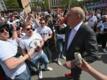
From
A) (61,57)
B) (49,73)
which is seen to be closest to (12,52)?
(49,73)

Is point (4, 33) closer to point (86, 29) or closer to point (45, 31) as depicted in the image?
point (86, 29)

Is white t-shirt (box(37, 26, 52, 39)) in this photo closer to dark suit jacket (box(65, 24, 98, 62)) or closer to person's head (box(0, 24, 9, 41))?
dark suit jacket (box(65, 24, 98, 62))

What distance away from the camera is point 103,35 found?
1398 centimetres

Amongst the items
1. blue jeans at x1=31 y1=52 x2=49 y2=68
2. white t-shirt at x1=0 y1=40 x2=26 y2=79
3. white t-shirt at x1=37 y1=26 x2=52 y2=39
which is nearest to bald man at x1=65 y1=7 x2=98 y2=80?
white t-shirt at x1=0 y1=40 x2=26 y2=79

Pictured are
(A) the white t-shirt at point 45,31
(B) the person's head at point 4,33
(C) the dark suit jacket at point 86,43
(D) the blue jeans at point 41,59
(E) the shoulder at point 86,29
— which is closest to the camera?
(B) the person's head at point 4,33

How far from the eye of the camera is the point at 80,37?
5.48 meters

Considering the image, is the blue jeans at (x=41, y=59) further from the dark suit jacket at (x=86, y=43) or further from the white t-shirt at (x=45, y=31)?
the dark suit jacket at (x=86, y=43)

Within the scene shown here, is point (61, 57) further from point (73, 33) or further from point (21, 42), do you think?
point (73, 33)

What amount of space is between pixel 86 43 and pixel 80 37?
19 cm

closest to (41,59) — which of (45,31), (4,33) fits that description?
→ (45,31)

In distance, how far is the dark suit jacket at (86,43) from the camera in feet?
17.2

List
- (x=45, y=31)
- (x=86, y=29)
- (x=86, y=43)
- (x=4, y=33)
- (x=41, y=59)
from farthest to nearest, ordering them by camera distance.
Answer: (x=45, y=31)
(x=41, y=59)
(x=86, y=29)
(x=86, y=43)
(x=4, y=33)

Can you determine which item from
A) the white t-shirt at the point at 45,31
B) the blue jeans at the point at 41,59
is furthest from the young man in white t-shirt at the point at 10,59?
the white t-shirt at the point at 45,31

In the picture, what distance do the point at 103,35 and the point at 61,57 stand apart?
2.66 meters
